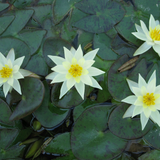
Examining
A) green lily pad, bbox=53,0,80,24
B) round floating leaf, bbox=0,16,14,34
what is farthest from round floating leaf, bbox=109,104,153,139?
round floating leaf, bbox=0,16,14,34

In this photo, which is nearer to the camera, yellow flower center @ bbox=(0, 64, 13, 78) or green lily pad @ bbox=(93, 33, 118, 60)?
yellow flower center @ bbox=(0, 64, 13, 78)

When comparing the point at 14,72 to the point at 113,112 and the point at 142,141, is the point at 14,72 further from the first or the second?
the point at 142,141

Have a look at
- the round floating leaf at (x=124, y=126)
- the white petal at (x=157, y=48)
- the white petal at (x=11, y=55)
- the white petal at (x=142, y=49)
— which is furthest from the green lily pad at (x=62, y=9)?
the round floating leaf at (x=124, y=126)

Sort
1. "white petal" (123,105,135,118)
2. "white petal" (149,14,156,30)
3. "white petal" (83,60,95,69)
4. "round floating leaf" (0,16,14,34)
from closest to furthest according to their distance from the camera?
1. "white petal" (83,60,95,69)
2. "white petal" (123,105,135,118)
3. "white petal" (149,14,156,30)
4. "round floating leaf" (0,16,14,34)

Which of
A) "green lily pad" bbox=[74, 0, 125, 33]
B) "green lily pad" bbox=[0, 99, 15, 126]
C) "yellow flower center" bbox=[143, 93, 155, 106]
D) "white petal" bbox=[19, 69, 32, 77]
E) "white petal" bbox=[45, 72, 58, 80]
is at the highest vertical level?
"green lily pad" bbox=[74, 0, 125, 33]

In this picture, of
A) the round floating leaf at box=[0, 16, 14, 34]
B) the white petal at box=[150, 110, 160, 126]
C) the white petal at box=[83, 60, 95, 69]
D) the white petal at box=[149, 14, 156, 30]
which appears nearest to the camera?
the white petal at box=[83, 60, 95, 69]

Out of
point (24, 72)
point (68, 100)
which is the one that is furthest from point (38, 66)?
point (68, 100)

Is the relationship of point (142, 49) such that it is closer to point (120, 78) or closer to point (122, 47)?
point (122, 47)

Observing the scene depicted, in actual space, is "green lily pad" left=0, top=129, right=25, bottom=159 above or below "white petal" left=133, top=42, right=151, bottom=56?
below

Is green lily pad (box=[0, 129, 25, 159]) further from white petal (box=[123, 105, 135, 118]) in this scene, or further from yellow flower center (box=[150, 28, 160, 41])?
yellow flower center (box=[150, 28, 160, 41])
